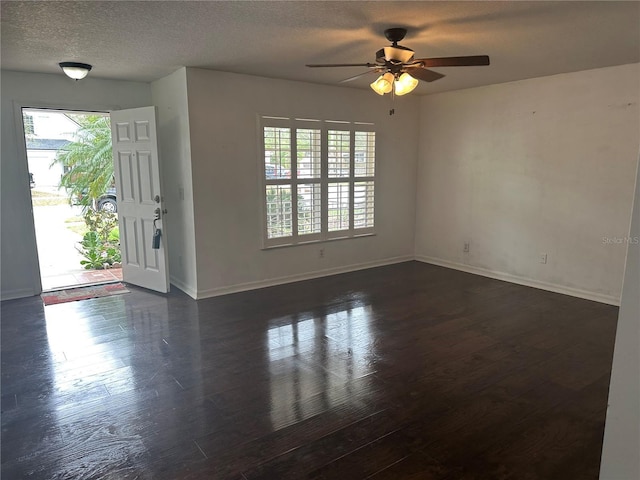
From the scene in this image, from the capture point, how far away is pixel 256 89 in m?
4.74

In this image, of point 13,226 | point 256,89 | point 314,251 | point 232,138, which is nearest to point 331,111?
point 256,89

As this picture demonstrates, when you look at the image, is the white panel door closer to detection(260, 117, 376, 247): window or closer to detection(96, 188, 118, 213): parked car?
detection(260, 117, 376, 247): window

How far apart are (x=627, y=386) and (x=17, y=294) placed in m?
5.51

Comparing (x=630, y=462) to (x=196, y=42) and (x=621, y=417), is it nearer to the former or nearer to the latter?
(x=621, y=417)

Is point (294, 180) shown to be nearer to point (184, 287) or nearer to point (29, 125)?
point (184, 287)

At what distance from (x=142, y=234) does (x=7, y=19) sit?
2.61 m

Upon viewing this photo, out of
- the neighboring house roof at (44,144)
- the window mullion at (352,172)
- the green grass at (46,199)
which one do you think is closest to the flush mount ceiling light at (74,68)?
the window mullion at (352,172)

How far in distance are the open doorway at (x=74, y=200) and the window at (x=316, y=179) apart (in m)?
2.29

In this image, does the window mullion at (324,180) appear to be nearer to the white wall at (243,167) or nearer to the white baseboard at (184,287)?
the white wall at (243,167)

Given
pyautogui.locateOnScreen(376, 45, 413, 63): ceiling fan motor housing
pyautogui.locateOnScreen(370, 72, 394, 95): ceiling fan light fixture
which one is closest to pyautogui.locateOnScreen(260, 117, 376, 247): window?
pyautogui.locateOnScreen(370, 72, 394, 95): ceiling fan light fixture

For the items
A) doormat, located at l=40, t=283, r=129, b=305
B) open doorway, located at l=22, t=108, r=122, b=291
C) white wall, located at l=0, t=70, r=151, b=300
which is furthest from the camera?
open doorway, located at l=22, t=108, r=122, b=291

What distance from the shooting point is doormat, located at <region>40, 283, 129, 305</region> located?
182 inches

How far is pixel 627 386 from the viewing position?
1047 mm

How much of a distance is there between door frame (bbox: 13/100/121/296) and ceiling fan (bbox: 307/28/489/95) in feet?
10.3
